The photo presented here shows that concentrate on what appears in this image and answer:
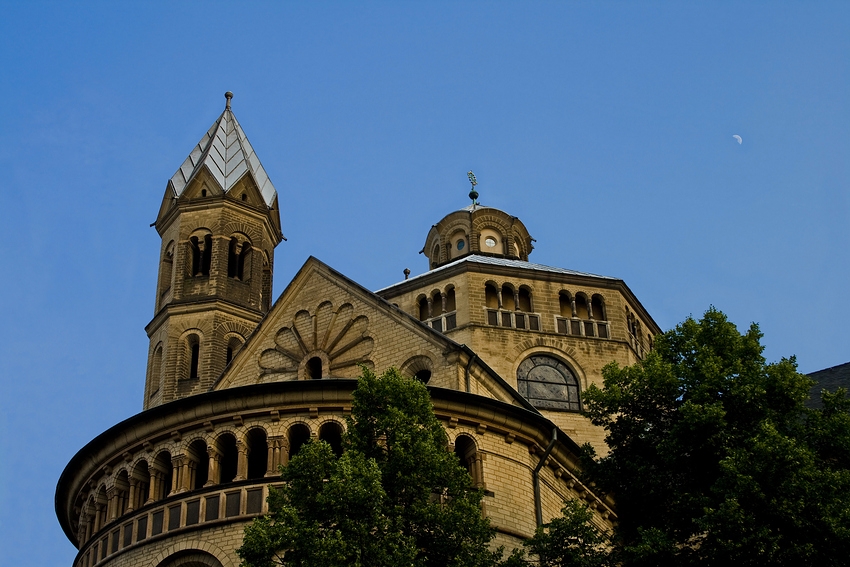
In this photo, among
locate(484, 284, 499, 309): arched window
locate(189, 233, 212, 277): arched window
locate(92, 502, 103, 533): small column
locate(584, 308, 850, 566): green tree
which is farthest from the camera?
locate(189, 233, 212, 277): arched window

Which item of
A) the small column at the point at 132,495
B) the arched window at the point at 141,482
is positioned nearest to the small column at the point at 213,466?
the arched window at the point at 141,482

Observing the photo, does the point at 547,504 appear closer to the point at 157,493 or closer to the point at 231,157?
the point at 157,493

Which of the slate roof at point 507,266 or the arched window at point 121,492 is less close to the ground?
the slate roof at point 507,266

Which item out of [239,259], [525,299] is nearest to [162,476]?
[525,299]

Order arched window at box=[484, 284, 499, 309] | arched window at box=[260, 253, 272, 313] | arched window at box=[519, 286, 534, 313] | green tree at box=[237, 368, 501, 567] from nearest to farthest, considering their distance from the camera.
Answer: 1. green tree at box=[237, 368, 501, 567]
2. arched window at box=[484, 284, 499, 309]
3. arched window at box=[519, 286, 534, 313]
4. arched window at box=[260, 253, 272, 313]

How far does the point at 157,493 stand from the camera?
2812 centimetres

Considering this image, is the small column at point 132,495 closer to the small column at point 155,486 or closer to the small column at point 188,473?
the small column at point 155,486

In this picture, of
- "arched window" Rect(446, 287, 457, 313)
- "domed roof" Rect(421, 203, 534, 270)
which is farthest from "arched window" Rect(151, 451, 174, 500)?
"domed roof" Rect(421, 203, 534, 270)

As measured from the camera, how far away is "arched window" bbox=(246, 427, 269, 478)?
27.9 metres

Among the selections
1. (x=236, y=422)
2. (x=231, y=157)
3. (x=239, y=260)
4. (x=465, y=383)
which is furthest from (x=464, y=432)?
(x=231, y=157)

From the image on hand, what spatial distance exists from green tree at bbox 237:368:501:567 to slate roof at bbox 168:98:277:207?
2450 cm

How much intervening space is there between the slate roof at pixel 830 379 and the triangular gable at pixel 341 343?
11.3m

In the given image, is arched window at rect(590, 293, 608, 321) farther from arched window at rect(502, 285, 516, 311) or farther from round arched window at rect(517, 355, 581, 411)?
arched window at rect(502, 285, 516, 311)

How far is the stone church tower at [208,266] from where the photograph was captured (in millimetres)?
42812
